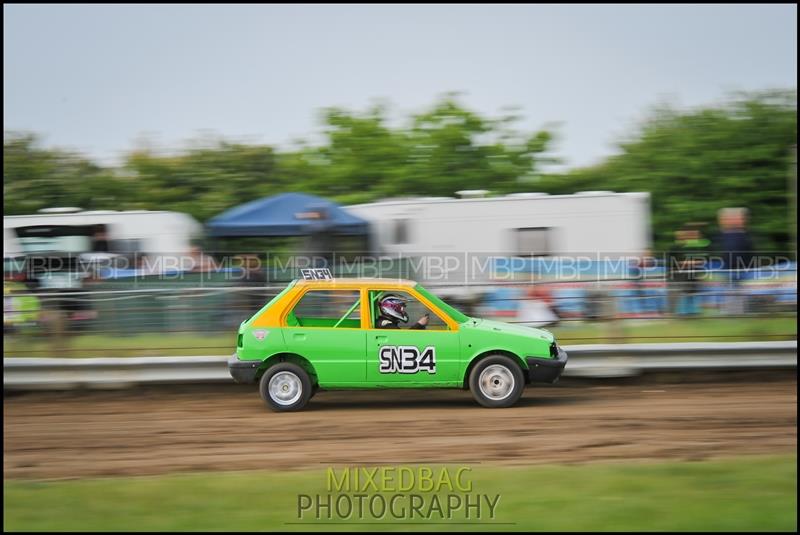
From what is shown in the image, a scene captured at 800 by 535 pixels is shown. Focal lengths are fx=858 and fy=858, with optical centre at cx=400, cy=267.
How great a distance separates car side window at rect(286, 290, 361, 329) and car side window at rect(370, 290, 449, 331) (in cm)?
16

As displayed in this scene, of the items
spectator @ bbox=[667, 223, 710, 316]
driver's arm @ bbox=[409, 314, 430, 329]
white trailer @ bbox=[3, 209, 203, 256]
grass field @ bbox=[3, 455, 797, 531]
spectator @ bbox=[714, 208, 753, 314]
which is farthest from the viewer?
white trailer @ bbox=[3, 209, 203, 256]

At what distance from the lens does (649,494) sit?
5.80 meters

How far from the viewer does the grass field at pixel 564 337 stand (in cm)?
1051

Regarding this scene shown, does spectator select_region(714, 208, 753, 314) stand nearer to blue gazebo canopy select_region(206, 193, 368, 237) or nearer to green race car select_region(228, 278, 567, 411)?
green race car select_region(228, 278, 567, 411)

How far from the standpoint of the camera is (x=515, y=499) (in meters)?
5.77

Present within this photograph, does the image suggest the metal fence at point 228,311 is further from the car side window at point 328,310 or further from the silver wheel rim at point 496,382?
the silver wheel rim at point 496,382

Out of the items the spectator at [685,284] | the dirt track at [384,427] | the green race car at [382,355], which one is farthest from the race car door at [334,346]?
the spectator at [685,284]

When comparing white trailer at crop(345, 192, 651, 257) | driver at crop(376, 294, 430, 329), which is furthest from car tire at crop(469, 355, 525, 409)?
white trailer at crop(345, 192, 651, 257)

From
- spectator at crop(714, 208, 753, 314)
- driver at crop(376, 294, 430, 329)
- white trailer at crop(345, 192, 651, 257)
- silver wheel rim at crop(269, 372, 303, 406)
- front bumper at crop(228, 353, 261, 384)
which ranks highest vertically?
white trailer at crop(345, 192, 651, 257)

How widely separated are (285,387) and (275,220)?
27.9 feet

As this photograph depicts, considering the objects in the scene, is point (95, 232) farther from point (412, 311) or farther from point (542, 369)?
point (542, 369)

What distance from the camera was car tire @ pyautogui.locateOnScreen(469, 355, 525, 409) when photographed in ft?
29.9

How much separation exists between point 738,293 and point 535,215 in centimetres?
675

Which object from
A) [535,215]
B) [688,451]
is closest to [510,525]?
[688,451]
